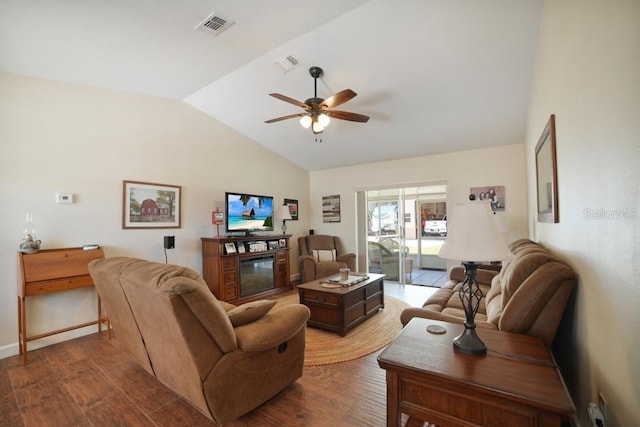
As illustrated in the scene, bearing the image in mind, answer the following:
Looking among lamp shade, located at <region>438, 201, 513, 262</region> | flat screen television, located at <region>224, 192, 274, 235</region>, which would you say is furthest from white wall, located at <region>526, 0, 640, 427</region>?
flat screen television, located at <region>224, 192, 274, 235</region>

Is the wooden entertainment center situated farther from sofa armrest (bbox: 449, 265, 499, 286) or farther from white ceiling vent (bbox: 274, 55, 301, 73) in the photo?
sofa armrest (bbox: 449, 265, 499, 286)

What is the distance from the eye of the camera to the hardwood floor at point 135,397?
1.85 metres

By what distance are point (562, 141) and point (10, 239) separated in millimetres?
4792

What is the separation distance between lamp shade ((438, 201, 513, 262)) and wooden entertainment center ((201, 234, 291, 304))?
142 inches

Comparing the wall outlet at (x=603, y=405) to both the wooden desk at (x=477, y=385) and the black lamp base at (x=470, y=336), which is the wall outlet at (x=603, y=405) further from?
the black lamp base at (x=470, y=336)

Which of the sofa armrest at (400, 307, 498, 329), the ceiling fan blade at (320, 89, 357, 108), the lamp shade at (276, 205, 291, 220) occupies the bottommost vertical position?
the sofa armrest at (400, 307, 498, 329)

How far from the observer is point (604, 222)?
1.11 m

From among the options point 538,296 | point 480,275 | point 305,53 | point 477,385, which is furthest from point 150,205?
point 480,275

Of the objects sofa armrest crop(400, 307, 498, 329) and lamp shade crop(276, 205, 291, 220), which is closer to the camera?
sofa armrest crop(400, 307, 498, 329)

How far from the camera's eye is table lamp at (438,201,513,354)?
1262 millimetres

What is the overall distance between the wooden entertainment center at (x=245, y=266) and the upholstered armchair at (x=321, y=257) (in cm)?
43

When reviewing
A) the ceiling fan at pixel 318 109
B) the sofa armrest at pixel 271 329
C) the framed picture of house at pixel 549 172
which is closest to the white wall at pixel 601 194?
the framed picture of house at pixel 549 172

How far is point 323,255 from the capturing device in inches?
225

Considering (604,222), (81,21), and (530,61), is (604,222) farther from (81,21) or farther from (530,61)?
(81,21)
